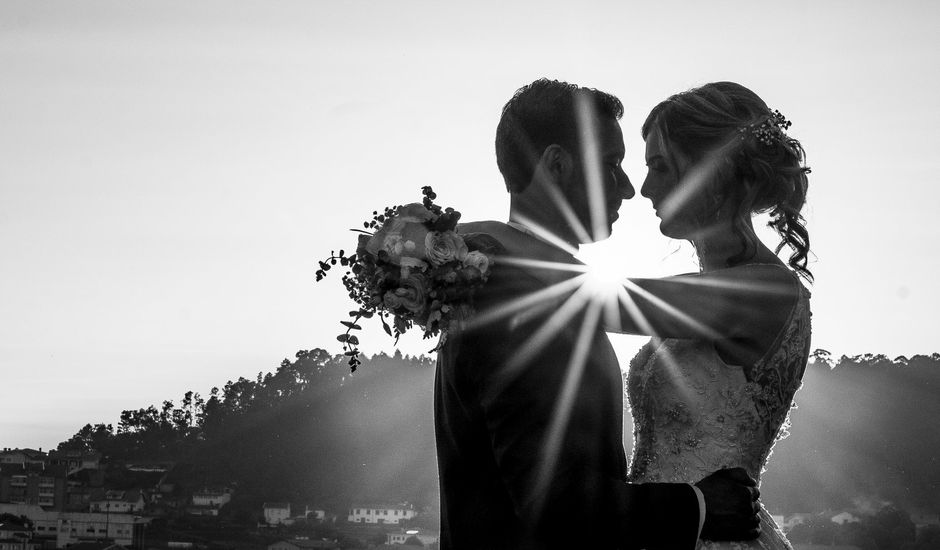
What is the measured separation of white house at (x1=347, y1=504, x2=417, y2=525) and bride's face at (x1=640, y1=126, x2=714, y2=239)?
372 feet

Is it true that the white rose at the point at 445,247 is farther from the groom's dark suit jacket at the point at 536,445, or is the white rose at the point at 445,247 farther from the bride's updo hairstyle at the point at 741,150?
the bride's updo hairstyle at the point at 741,150

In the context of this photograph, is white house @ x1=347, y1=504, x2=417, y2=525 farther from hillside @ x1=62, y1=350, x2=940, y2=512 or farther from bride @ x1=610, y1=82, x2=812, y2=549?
bride @ x1=610, y1=82, x2=812, y2=549

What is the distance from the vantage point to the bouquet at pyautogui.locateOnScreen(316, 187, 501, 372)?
4.07 metres

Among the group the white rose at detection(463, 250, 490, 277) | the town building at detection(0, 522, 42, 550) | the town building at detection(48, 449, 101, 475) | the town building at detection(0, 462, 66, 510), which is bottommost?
the town building at detection(0, 522, 42, 550)

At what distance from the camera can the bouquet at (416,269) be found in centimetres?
407

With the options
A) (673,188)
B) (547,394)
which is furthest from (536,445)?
(673,188)

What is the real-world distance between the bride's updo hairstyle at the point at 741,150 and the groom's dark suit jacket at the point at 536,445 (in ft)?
5.95

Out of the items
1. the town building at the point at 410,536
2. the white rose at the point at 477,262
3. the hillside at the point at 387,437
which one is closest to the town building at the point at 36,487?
the hillside at the point at 387,437

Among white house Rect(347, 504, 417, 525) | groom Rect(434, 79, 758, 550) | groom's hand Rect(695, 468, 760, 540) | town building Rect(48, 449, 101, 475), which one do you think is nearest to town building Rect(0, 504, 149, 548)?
town building Rect(48, 449, 101, 475)

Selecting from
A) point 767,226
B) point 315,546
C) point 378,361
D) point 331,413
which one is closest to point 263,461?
point 331,413

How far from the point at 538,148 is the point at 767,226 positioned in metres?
1.95

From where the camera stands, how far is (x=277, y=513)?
417ft

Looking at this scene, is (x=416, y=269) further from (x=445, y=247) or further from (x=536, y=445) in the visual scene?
(x=536, y=445)

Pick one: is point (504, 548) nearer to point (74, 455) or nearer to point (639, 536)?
point (639, 536)
